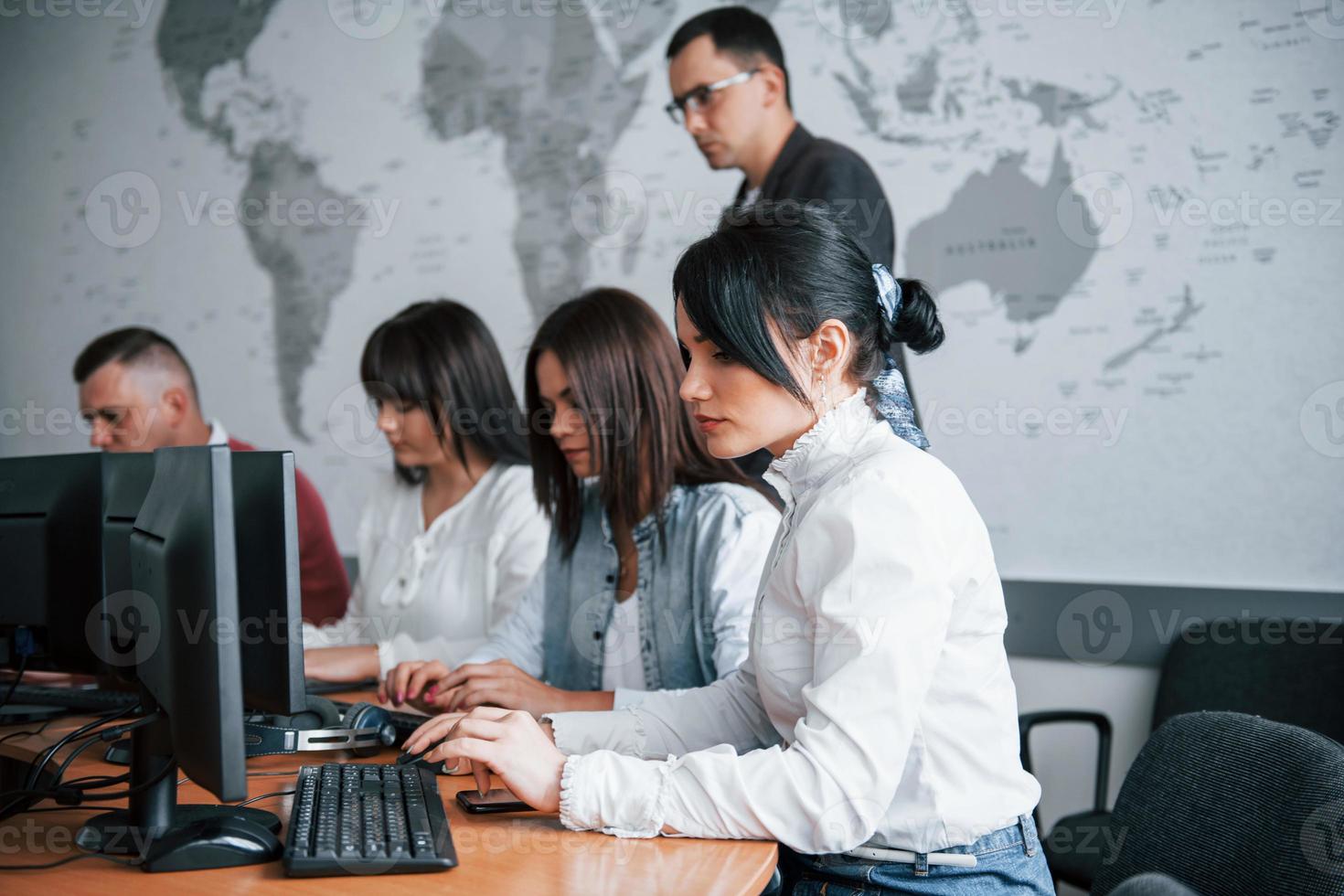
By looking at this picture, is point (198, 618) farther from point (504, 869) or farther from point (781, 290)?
point (781, 290)

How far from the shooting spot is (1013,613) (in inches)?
96.4

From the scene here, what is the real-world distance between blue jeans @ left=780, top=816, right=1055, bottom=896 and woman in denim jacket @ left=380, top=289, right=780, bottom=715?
1.64 ft

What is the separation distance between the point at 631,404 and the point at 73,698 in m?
1.00

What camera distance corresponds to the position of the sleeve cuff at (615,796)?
105cm

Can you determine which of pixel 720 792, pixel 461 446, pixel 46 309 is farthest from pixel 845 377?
pixel 46 309

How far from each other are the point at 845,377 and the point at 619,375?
618 millimetres

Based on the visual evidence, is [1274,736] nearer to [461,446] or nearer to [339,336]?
[461,446]
